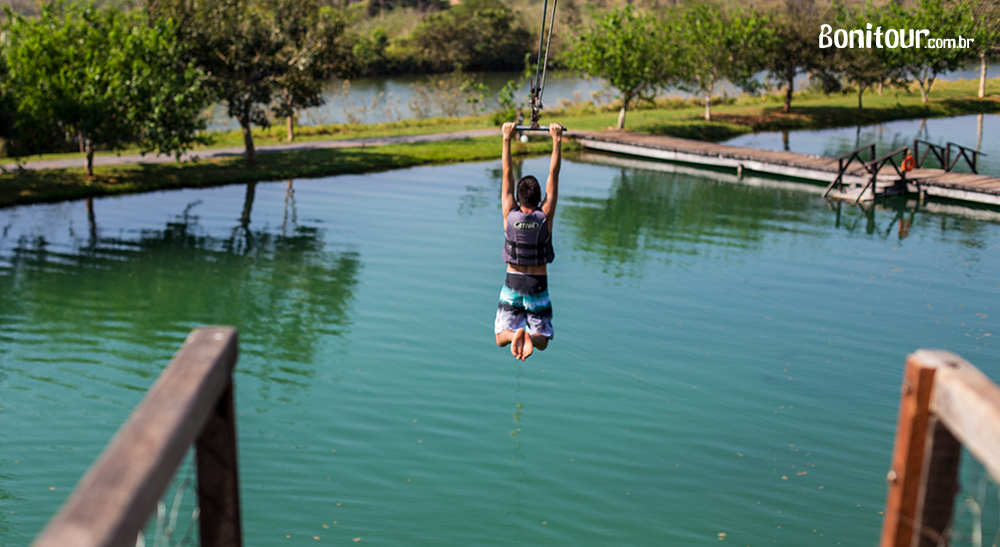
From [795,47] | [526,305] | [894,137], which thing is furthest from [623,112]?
[526,305]

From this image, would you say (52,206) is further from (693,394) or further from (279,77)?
(693,394)

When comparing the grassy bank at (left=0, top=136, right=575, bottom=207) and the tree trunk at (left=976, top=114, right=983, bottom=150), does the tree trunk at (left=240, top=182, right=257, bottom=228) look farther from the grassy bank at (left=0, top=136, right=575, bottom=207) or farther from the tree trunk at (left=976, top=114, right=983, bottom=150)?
the tree trunk at (left=976, top=114, right=983, bottom=150)

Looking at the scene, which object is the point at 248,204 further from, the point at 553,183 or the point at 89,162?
the point at 553,183

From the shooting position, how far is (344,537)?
32.1 feet

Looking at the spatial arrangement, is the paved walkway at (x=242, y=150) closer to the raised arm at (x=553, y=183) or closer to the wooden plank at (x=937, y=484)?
the raised arm at (x=553, y=183)

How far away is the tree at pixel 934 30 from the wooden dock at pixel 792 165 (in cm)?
1762

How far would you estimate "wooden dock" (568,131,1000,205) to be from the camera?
1177 inches

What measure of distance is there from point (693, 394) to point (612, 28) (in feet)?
92.9

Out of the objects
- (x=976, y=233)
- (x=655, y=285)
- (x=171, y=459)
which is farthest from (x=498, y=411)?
(x=976, y=233)

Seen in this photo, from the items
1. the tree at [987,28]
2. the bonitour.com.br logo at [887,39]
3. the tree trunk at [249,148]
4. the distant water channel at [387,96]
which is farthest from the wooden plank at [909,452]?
the tree at [987,28]

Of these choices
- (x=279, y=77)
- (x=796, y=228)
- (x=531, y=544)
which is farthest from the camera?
(x=279, y=77)

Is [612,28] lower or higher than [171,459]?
higher

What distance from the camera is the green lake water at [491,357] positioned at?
10.5 m

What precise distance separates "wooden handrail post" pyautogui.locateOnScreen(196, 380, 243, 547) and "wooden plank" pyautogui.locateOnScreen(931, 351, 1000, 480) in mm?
2537
